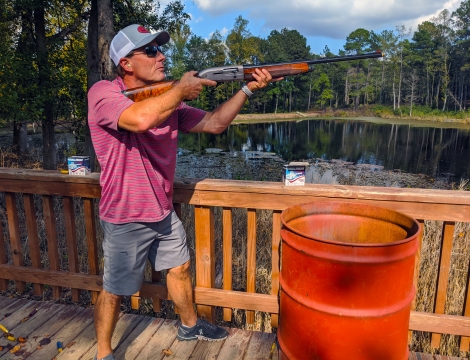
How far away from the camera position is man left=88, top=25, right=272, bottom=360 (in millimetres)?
1814

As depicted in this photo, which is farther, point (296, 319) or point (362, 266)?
point (296, 319)

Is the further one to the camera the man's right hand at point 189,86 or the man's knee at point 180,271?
the man's knee at point 180,271

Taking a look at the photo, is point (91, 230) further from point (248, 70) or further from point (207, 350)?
point (248, 70)

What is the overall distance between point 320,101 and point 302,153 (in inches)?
1921

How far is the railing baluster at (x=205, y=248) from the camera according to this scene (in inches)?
→ 95.7

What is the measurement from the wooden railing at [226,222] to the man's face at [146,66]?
69 cm

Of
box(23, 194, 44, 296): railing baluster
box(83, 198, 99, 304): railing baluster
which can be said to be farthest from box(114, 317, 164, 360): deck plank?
box(23, 194, 44, 296): railing baluster

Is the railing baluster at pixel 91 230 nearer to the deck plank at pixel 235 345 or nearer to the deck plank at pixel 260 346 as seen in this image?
the deck plank at pixel 235 345

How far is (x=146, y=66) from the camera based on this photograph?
201 centimetres

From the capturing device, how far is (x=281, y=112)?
2291 inches

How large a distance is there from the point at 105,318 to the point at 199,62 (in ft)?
158

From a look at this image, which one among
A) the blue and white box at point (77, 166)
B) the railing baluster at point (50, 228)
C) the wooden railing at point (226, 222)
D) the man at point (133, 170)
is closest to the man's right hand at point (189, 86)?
the man at point (133, 170)

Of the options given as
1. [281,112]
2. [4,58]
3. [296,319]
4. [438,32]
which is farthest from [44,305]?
[438,32]

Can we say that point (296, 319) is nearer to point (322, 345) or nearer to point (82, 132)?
point (322, 345)
